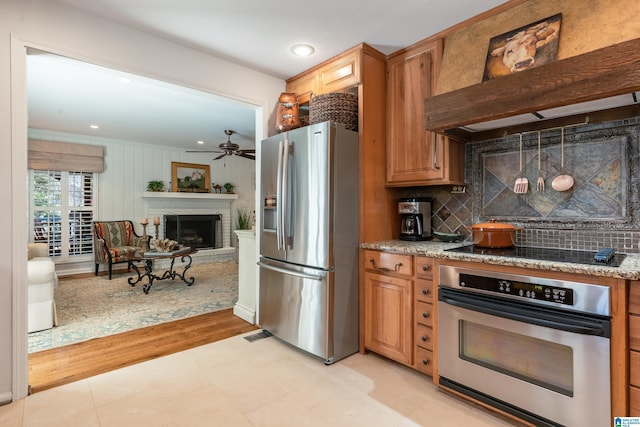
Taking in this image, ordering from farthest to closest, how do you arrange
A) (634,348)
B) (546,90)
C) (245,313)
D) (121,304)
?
(121,304)
(245,313)
(546,90)
(634,348)

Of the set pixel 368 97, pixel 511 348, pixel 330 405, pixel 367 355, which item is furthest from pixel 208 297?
pixel 511 348

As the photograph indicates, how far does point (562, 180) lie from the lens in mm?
2045

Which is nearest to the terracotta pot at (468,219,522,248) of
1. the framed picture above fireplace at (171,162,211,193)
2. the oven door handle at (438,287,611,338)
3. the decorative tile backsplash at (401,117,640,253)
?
the decorative tile backsplash at (401,117,640,253)

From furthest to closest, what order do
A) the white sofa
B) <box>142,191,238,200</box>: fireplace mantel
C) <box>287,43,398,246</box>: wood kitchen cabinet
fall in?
<box>142,191,238,200</box>: fireplace mantel < the white sofa < <box>287,43,398,246</box>: wood kitchen cabinet

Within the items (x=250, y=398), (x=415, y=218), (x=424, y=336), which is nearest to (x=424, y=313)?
(x=424, y=336)

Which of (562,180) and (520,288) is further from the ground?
(562,180)

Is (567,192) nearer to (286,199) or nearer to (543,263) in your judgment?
(543,263)

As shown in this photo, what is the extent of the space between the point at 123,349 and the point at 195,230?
4.44 m

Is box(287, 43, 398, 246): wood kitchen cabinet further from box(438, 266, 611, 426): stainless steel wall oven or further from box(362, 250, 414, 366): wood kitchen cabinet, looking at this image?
box(438, 266, 611, 426): stainless steel wall oven

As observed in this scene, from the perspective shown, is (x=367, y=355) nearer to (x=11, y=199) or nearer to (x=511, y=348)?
(x=511, y=348)

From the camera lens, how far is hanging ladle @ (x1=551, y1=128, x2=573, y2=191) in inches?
79.6

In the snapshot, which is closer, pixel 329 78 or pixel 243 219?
pixel 329 78

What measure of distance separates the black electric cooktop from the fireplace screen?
235 inches

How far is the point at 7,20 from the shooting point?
1.89m
